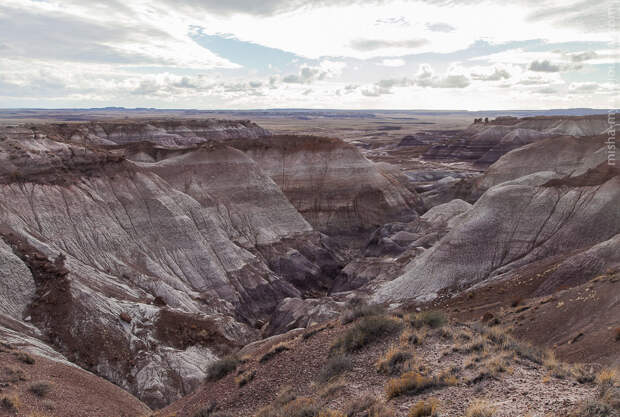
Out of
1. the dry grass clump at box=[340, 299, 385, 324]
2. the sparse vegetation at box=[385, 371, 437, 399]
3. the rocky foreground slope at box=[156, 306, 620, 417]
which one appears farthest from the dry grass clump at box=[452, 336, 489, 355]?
the dry grass clump at box=[340, 299, 385, 324]

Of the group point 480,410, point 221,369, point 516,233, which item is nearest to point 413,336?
point 480,410

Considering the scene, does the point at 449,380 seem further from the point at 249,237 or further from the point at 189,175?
the point at 189,175

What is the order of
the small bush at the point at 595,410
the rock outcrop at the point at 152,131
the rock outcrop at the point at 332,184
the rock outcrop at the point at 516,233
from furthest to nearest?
the rock outcrop at the point at 152,131
the rock outcrop at the point at 332,184
the rock outcrop at the point at 516,233
the small bush at the point at 595,410

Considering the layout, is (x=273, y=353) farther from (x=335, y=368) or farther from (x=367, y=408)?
(x=367, y=408)

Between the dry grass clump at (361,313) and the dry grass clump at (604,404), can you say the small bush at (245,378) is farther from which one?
the dry grass clump at (604,404)

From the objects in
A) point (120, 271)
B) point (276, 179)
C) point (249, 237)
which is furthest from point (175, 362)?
point (276, 179)

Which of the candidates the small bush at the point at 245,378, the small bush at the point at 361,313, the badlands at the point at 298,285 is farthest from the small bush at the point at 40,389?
the small bush at the point at 361,313

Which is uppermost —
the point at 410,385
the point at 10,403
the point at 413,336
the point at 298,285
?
the point at 410,385

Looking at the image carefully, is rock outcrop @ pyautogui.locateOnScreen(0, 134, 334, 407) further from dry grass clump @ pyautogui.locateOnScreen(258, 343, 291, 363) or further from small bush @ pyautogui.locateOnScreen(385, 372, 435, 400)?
small bush @ pyautogui.locateOnScreen(385, 372, 435, 400)
